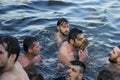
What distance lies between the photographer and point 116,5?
15.4 m

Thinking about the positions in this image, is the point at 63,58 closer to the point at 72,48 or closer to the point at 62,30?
the point at 72,48

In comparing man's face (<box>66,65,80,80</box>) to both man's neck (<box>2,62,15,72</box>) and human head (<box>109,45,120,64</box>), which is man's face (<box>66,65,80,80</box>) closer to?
human head (<box>109,45,120,64</box>)

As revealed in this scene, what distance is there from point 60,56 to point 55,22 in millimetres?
4011

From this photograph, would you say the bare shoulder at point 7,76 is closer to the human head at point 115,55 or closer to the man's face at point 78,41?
the man's face at point 78,41

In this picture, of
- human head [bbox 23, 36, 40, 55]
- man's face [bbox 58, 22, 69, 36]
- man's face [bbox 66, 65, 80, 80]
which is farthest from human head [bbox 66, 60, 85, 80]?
man's face [bbox 58, 22, 69, 36]

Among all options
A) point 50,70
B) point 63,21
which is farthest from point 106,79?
point 63,21

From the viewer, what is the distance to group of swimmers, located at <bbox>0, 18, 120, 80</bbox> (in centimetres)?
543

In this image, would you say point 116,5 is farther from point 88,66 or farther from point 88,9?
point 88,66

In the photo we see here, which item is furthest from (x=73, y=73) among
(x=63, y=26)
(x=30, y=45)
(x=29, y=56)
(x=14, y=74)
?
(x=63, y=26)

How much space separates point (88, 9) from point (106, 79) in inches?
322

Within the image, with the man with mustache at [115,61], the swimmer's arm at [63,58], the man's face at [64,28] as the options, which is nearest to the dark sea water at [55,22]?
the swimmer's arm at [63,58]

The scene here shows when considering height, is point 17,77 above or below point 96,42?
above

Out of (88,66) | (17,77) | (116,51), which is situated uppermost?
(17,77)

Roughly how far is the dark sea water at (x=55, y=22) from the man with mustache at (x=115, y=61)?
559 millimetres
